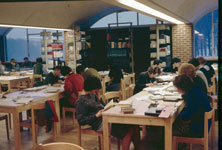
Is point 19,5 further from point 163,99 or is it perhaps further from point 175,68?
point 163,99

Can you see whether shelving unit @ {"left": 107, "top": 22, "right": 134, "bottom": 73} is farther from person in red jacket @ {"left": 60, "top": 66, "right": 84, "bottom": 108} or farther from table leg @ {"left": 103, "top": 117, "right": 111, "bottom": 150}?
table leg @ {"left": 103, "top": 117, "right": 111, "bottom": 150}

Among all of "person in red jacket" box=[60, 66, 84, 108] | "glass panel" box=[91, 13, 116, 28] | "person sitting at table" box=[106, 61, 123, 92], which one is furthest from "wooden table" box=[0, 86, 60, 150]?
"glass panel" box=[91, 13, 116, 28]

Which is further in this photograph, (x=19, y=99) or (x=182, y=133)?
(x=19, y=99)

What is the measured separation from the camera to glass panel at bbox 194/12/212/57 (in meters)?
13.3

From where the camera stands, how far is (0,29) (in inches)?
643

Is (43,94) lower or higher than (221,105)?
lower

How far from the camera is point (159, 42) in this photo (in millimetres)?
11219

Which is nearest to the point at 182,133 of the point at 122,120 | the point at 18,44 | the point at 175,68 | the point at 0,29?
the point at 122,120

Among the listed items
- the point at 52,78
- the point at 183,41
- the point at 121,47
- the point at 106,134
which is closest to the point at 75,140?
the point at 106,134

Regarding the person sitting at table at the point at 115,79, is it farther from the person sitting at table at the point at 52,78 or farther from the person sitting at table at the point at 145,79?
the person sitting at table at the point at 52,78

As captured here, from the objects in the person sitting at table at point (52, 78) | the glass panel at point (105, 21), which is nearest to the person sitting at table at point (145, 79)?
the person sitting at table at point (52, 78)

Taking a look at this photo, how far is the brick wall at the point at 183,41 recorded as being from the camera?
1161 centimetres

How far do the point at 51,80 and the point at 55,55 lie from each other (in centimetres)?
562

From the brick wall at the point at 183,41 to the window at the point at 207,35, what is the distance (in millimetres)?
1962
